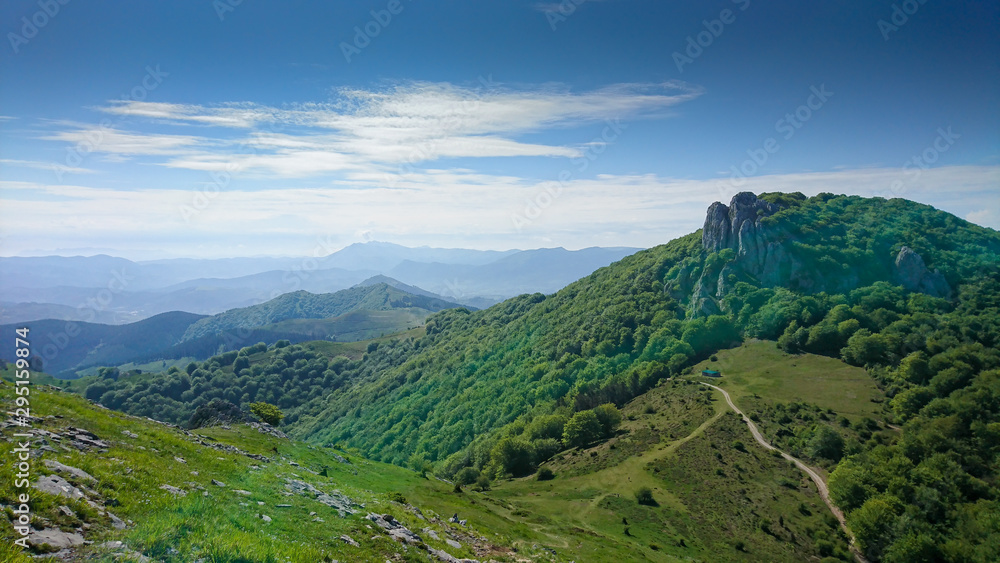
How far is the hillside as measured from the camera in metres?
54.8

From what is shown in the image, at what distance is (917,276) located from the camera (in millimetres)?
122875

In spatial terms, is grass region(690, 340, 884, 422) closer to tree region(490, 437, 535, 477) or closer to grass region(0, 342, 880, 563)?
grass region(0, 342, 880, 563)

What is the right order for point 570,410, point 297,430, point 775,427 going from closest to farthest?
point 775,427
point 570,410
point 297,430

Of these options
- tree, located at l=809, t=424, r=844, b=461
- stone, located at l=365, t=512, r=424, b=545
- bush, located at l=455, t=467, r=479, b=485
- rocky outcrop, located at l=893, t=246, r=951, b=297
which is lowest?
bush, located at l=455, t=467, r=479, b=485

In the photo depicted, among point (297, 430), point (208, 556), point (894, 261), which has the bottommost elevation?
point (297, 430)

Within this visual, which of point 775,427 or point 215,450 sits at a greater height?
point 215,450

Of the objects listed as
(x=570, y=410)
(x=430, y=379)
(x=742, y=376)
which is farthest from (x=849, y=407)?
(x=430, y=379)

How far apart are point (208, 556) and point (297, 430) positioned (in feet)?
704

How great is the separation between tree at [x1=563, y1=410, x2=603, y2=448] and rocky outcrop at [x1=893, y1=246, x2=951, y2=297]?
350 ft

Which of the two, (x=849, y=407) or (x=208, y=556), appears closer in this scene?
(x=208, y=556)

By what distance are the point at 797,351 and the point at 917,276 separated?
56.2 m

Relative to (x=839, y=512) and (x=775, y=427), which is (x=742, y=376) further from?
(x=839, y=512)

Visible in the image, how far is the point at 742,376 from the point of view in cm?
9794

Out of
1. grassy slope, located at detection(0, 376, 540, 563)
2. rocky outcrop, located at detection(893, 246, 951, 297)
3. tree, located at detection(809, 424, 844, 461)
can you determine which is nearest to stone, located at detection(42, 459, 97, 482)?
grassy slope, located at detection(0, 376, 540, 563)
